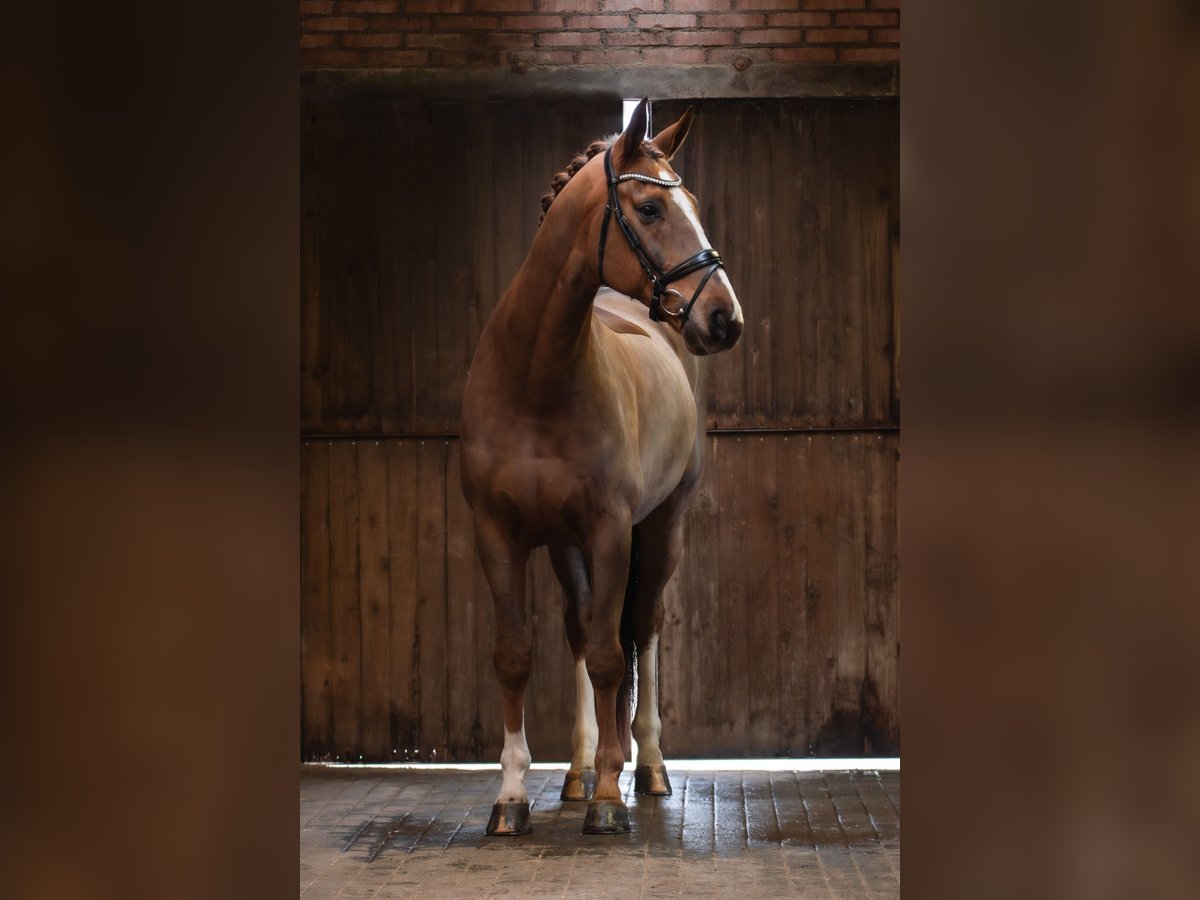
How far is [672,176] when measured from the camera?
340cm

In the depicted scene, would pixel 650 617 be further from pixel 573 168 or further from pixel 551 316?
pixel 573 168

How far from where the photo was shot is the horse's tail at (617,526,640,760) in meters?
4.22

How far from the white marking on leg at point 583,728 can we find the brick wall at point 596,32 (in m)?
2.31

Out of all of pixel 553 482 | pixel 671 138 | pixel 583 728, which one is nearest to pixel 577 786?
pixel 583 728

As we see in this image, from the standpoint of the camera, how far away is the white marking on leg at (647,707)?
14.4 ft

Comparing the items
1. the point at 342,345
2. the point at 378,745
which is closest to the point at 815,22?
the point at 342,345

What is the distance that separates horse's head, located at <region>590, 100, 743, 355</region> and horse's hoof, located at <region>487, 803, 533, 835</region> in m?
1.41
